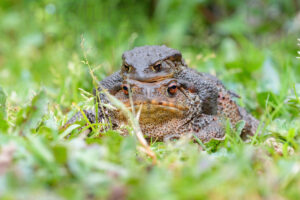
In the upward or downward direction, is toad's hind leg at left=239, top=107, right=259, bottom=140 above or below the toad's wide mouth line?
below

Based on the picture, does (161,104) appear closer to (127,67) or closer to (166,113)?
(166,113)

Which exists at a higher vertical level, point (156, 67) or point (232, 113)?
point (156, 67)

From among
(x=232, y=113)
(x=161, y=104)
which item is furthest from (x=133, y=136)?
(x=232, y=113)

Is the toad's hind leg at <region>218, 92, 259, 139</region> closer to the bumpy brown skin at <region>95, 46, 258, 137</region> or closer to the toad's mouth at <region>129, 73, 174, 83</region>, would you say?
the bumpy brown skin at <region>95, 46, 258, 137</region>

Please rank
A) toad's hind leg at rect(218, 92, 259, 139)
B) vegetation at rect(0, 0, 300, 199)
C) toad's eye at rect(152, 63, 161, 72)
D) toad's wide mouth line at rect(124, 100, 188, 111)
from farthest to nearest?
toad's hind leg at rect(218, 92, 259, 139) → toad's eye at rect(152, 63, 161, 72) → toad's wide mouth line at rect(124, 100, 188, 111) → vegetation at rect(0, 0, 300, 199)

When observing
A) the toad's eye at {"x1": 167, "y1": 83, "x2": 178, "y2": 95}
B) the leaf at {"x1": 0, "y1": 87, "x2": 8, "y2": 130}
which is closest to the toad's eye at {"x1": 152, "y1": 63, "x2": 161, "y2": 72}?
the toad's eye at {"x1": 167, "y1": 83, "x2": 178, "y2": 95}

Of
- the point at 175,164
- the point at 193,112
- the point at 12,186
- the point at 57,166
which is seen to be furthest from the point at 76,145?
the point at 193,112

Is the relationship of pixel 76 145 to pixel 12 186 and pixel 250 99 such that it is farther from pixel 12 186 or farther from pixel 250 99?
pixel 250 99

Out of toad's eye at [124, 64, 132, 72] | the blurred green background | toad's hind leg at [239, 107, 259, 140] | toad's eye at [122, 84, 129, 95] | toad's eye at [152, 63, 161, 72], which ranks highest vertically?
the blurred green background
